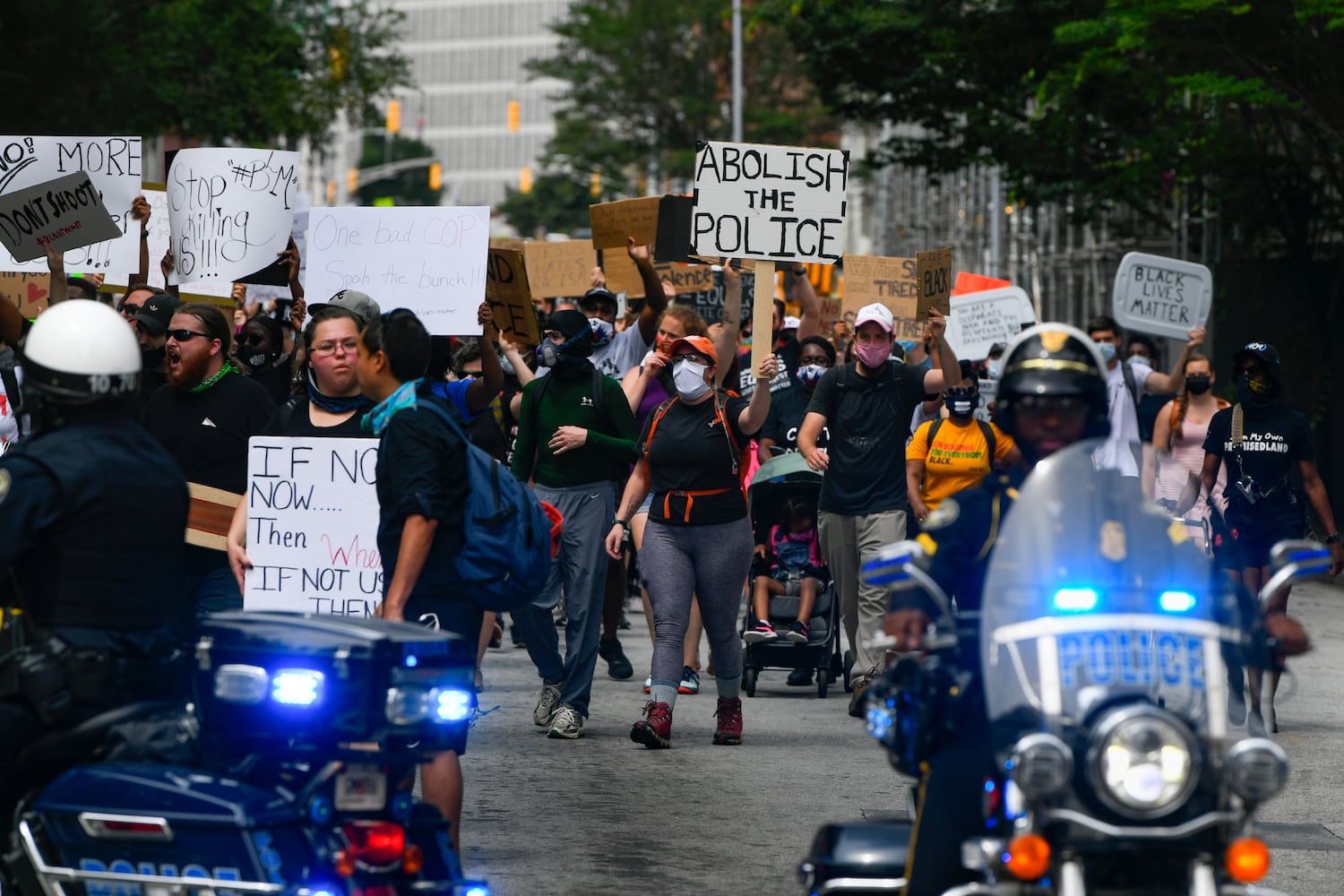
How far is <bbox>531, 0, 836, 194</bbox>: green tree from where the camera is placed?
186ft

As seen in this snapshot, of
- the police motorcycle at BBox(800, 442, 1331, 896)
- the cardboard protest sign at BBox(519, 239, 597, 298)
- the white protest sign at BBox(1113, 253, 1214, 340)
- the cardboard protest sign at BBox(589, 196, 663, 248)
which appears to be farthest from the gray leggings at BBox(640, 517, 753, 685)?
the cardboard protest sign at BBox(519, 239, 597, 298)

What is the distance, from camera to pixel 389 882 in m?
5.16

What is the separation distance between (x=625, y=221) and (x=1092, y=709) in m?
11.4

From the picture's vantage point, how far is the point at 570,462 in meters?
11.0

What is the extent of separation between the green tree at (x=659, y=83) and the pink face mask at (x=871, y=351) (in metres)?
43.9

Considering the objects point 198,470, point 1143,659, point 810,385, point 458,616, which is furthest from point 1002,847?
point 810,385

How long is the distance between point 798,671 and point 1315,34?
10.9m

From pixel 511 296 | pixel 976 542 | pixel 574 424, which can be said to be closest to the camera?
pixel 976 542

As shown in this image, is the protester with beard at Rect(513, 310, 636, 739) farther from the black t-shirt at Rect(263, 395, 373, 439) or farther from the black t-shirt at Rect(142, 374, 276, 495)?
the black t-shirt at Rect(263, 395, 373, 439)

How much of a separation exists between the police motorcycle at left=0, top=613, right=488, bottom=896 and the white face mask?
15.6 feet

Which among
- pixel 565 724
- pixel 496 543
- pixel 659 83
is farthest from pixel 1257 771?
pixel 659 83

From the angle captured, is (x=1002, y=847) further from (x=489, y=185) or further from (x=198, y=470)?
(x=489, y=185)

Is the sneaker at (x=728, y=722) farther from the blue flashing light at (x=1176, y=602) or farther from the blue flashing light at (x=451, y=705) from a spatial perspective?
the blue flashing light at (x=1176, y=602)

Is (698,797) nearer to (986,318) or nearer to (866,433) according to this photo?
(866,433)
